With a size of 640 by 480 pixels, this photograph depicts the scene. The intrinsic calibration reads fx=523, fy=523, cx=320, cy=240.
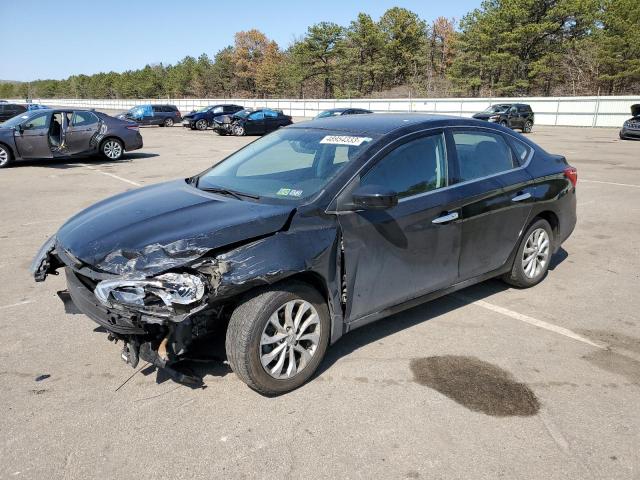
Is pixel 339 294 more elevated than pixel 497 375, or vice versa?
pixel 339 294

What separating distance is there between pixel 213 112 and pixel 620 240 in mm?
28207

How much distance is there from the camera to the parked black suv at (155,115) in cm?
3428

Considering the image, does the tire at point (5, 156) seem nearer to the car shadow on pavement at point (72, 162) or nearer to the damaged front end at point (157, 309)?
the car shadow on pavement at point (72, 162)

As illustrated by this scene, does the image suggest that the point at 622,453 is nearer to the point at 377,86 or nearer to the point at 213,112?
the point at 213,112

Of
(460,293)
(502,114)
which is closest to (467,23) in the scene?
(502,114)

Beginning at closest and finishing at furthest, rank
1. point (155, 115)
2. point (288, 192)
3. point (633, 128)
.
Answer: point (288, 192) → point (633, 128) → point (155, 115)

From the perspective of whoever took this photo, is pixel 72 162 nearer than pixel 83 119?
No

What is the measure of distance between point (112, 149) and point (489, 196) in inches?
545

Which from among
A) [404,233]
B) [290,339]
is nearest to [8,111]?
[404,233]

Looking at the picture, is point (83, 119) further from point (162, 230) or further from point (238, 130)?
point (238, 130)

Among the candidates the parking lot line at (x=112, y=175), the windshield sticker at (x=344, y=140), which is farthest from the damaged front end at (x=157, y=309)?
the parking lot line at (x=112, y=175)

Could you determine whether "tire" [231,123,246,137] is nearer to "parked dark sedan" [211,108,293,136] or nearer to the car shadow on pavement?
Answer: "parked dark sedan" [211,108,293,136]

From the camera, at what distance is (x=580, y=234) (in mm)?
7316

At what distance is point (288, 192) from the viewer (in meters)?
3.63
